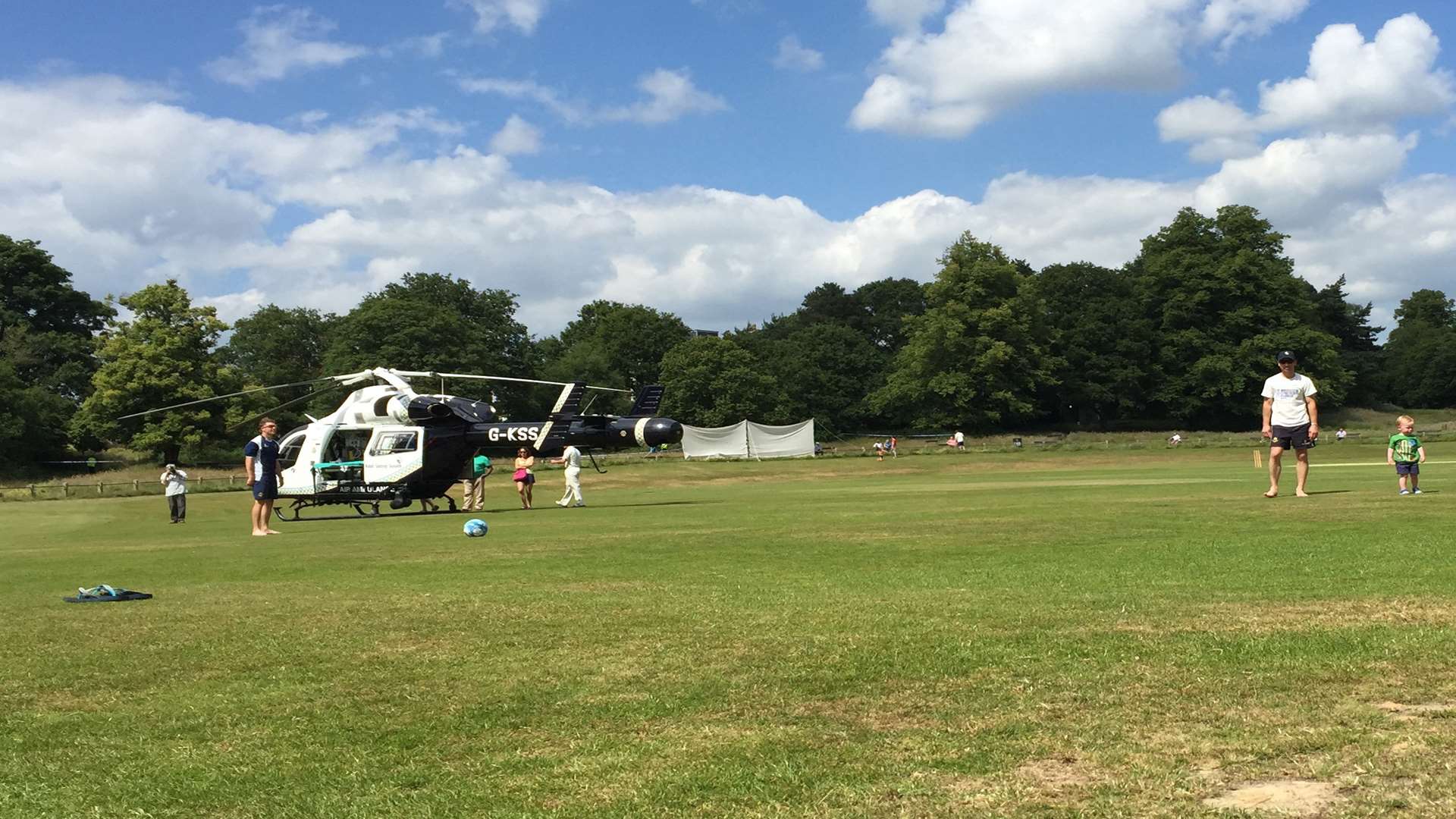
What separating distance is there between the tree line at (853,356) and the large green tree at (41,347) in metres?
0.16

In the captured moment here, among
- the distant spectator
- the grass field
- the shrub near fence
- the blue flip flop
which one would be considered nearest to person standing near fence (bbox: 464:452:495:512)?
the distant spectator

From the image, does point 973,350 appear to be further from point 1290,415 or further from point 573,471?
point 1290,415

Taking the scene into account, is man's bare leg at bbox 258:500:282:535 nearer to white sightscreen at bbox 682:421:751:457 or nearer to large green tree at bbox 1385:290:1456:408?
white sightscreen at bbox 682:421:751:457

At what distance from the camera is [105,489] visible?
193 ft

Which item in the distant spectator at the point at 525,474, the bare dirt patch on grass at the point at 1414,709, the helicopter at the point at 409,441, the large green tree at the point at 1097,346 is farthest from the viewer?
the large green tree at the point at 1097,346

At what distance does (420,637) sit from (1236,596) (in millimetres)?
5376

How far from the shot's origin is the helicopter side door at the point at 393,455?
3212cm

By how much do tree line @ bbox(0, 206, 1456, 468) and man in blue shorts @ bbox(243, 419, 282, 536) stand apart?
60.0 m

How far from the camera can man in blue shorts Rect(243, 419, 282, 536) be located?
2158cm

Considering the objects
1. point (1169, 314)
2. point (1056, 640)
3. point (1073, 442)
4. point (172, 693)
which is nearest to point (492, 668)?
point (172, 693)

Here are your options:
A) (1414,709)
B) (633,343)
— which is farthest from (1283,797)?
(633,343)

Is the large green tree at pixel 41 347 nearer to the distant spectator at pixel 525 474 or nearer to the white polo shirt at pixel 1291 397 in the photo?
the distant spectator at pixel 525 474

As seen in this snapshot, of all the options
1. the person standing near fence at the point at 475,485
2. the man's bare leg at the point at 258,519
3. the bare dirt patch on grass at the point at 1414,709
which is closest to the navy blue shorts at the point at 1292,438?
the bare dirt patch on grass at the point at 1414,709

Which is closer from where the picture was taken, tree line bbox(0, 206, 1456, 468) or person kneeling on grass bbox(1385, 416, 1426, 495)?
person kneeling on grass bbox(1385, 416, 1426, 495)
